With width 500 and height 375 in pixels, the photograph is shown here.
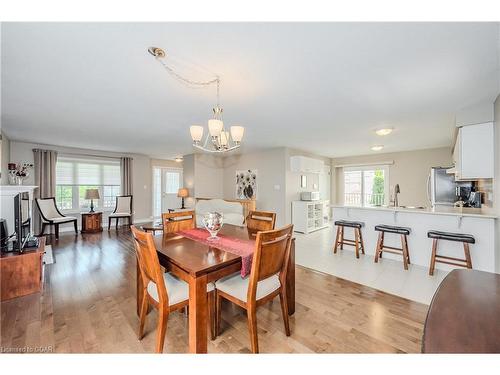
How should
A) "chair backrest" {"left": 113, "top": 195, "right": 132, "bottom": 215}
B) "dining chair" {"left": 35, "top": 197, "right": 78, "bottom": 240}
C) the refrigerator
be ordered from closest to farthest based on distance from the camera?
the refrigerator
"dining chair" {"left": 35, "top": 197, "right": 78, "bottom": 240}
"chair backrest" {"left": 113, "top": 195, "right": 132, "bottom": 215}

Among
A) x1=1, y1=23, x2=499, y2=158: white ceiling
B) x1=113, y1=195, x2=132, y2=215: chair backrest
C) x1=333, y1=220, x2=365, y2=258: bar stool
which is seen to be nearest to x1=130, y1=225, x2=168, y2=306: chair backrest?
x1=1, y1=23, x2=499, y2=158: white ceiling

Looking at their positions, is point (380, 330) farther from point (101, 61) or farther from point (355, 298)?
point (101, 61)

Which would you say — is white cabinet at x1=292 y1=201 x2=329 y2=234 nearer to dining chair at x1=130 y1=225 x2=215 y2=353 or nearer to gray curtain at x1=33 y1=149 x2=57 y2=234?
dining chair at x1=130 y1=225 x2=215 y2=353

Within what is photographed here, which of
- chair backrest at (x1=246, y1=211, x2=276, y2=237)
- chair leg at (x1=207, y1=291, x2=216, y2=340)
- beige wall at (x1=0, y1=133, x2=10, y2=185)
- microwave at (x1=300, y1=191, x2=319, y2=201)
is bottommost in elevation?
chair leg at (x1=207, y1=291, x2=216, y2=340)

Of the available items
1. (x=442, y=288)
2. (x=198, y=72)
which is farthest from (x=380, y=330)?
(x=198, y=72)

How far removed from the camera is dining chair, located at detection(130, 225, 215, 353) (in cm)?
142

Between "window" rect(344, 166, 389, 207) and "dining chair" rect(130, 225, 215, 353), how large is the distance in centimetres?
591

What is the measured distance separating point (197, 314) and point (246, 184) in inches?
215

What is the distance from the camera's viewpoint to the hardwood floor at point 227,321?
1.62 m

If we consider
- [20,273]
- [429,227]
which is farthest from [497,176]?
[20,273]

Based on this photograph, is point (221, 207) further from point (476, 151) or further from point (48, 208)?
point (476, 151)

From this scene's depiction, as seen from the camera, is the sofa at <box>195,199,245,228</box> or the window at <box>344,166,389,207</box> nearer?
the sofa at <box>195,199,245,228</box>
